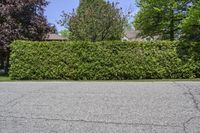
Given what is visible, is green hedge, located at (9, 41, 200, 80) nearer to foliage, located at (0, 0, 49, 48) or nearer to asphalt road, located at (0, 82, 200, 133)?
foliage, located at (0, 0, 49, 48)

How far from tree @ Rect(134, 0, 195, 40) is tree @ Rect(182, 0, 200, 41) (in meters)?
2.57

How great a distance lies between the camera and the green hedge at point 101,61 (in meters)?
21.3

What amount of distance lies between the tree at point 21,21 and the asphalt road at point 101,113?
50.8ft

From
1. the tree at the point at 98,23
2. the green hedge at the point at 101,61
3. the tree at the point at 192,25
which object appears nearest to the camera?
the green hedge at the point at 101,61

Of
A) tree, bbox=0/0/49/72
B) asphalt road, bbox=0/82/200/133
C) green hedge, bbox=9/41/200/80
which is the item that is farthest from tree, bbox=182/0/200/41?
asphalt road, bbox=0/82/200/133

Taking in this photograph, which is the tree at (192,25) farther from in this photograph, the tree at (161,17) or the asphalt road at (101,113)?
the asphalt road at (101,113)

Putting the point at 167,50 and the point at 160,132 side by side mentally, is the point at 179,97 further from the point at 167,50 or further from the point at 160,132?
the point at 167,50

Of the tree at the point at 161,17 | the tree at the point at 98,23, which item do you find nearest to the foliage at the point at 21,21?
the tree at the point at 98,23

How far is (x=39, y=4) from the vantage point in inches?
1152

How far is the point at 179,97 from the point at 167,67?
10459 millimetres

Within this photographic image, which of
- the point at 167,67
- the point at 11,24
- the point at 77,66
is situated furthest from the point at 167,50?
the point at 11,24

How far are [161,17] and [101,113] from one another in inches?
1023

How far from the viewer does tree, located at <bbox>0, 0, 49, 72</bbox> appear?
26.5 meters

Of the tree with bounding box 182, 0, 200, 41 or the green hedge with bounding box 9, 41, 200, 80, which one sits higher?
the tree with bounding box 182, 0, 200, 41
